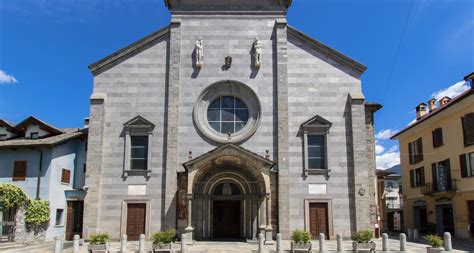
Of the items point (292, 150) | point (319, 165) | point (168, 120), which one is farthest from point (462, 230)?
point (168, 120)

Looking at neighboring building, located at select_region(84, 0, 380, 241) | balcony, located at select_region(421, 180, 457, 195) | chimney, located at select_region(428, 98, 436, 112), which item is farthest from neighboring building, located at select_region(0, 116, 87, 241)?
chimney, located at select_region(428, 98, 436, 112)

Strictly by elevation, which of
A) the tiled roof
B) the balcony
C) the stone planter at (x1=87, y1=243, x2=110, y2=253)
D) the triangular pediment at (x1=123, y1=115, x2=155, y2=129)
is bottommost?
the stone planter at (x1=87, y1=243, x2=110, y2=253)

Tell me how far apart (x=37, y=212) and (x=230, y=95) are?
14509mm

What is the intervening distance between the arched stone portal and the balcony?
636 inches

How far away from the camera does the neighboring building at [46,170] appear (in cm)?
2756

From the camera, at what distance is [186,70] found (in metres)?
27.8

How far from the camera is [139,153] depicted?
26812mm

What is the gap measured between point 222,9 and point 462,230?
2386cm

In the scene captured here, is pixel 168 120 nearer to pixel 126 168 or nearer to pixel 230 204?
pixel 126 168

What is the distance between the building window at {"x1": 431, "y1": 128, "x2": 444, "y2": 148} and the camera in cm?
3447

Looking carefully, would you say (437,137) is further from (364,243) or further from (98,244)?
(98,244)

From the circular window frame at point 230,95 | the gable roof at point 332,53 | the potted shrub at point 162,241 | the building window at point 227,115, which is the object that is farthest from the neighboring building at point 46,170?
the gable roof at point 332,53

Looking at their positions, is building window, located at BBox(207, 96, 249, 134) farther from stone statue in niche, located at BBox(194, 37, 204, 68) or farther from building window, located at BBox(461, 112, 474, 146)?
building window, located at BBox(461, 112, 474, 146)

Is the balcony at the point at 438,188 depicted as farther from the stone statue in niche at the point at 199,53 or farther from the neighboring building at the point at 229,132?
the stone statue in niche at the point at 199,53
